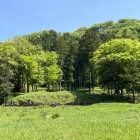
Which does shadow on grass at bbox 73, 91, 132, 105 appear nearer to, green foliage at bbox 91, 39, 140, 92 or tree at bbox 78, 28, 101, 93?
green foliage at bbox 91, 39, 140, 92

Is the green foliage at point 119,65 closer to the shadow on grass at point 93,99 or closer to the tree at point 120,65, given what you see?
the tree at point 120,65

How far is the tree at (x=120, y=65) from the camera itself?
53.5 meters

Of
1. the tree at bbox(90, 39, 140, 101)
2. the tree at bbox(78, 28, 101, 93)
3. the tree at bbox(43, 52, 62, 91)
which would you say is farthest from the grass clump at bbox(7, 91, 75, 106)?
the tree at bbox(78, 28, 101, 93)

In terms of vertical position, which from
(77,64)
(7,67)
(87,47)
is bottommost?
(7,67)

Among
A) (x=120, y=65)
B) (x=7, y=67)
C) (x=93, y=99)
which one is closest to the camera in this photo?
(x=120, y=65)

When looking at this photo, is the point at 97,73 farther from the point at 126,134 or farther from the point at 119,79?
the point at 126,134

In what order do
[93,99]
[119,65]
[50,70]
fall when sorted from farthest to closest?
[50,70] → [93,99] → [119,65]

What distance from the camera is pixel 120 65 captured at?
55.6m

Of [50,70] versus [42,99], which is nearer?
[42,99]

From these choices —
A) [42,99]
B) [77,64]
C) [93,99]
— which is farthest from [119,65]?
[77,64]

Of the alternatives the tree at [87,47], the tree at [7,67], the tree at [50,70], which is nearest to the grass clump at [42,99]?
the tree at [7,67]

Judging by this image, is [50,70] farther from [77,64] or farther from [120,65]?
[120,65]

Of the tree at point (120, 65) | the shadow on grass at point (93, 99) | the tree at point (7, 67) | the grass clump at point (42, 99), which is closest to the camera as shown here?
the tree at point (120, 65)

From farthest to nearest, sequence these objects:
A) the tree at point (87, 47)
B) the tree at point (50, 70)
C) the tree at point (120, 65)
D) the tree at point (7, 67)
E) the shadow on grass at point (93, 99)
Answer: the tree at point (87, 47)
the tree at point (50, 70)
the tree at point (7, 67)
the shadow on grass at point (93, 99)
the tree at point (120, 65)
